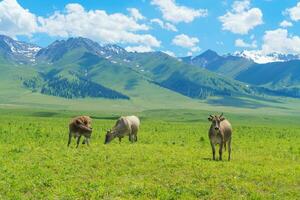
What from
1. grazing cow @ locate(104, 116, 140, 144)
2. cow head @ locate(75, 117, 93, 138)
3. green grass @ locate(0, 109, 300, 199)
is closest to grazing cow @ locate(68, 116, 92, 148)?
cow head @ locate(75, 117, 93, 138)

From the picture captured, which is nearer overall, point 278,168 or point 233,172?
point 233,172

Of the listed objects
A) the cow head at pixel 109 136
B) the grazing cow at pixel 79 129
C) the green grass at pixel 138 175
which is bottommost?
the green grass at pixel 138 175

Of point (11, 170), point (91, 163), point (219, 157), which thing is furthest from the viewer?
point (219, 157)

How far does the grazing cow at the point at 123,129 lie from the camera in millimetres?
39375

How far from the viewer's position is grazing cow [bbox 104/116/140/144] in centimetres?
3938

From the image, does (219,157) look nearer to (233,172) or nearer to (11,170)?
(233,172)

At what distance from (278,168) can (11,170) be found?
14459 mm

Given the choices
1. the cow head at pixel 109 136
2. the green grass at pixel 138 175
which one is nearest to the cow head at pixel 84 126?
the green grass at pixel 138 175

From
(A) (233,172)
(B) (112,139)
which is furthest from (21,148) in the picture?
(A) (233,172)

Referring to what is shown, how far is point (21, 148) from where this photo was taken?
3027 cm

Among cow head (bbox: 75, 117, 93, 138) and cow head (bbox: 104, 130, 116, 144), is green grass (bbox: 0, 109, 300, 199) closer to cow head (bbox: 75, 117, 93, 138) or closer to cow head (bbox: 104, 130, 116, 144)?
cow head (bbox: 75, 117, 93, 138)

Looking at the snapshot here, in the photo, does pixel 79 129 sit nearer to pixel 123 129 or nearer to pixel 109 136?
pixel 109 136

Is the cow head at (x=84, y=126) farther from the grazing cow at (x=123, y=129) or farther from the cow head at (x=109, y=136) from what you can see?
the grazing cow at (x=123, y=129)

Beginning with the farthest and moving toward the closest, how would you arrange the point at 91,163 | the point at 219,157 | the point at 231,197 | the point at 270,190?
the point at 219,157 < the point at 91,163 < the point at 270,190 < the point at 231,197
